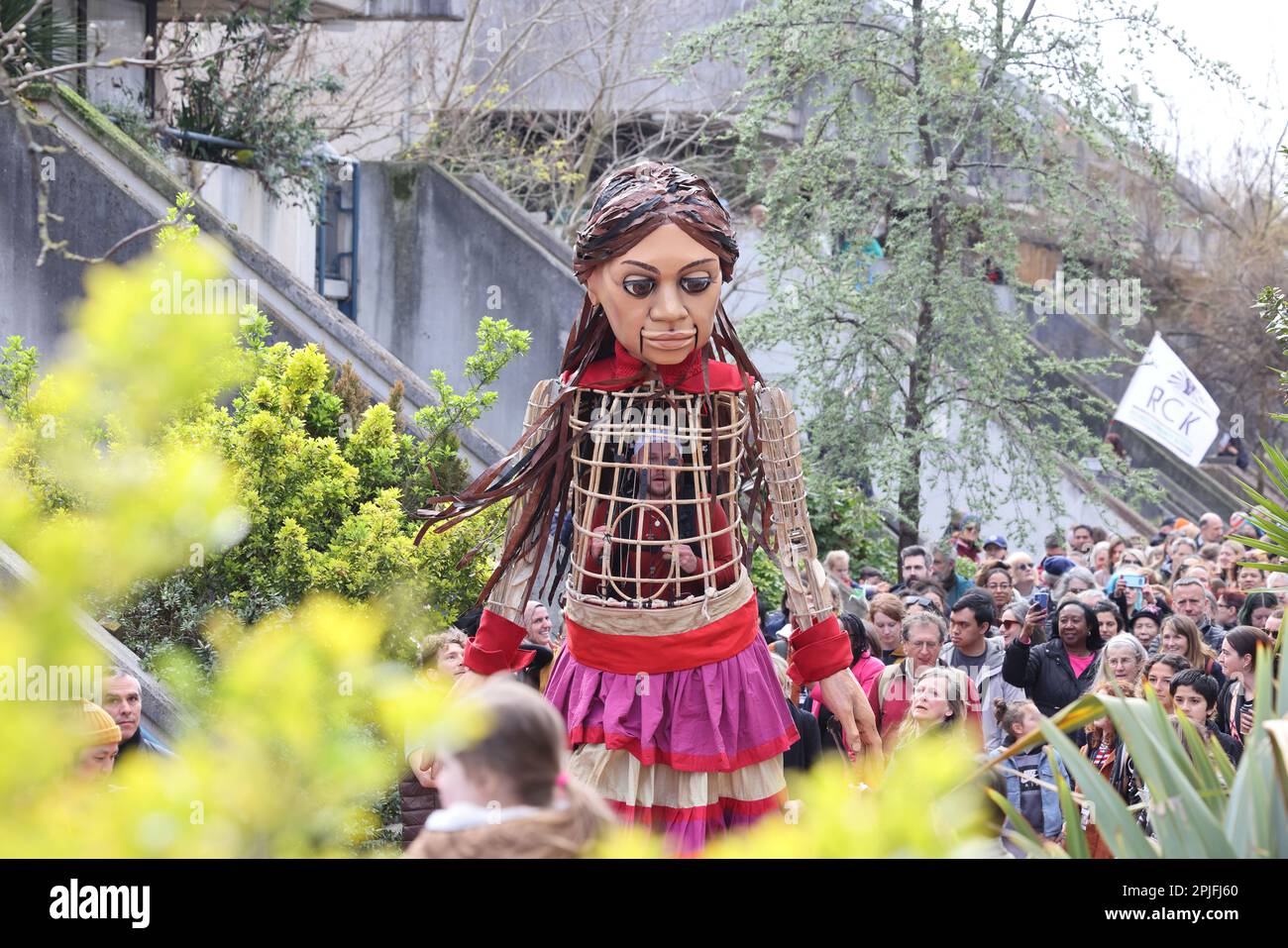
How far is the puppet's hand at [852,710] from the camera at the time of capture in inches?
170

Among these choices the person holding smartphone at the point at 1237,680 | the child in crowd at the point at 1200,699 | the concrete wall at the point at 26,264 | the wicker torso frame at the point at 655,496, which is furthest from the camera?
the concrete wall at the point at 26,264

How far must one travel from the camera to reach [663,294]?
433cm

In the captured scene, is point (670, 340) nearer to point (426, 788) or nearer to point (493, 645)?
point (493, 645)

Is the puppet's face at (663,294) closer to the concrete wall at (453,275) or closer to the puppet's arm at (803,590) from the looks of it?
the puppet's arm at (803,590)

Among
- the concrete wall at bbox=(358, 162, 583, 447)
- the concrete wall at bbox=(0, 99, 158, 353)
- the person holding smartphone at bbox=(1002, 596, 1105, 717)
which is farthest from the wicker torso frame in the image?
the concrete wall at bbox=(358, 162, 583, 447)

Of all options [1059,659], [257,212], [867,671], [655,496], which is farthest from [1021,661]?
[257,212]

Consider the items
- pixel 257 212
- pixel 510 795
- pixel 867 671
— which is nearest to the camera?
Result: pixel 510 795

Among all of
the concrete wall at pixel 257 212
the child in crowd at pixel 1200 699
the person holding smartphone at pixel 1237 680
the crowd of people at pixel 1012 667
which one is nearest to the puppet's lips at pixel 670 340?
the crowd of people at pixel 1012 667

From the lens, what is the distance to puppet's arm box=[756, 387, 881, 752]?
432 cm

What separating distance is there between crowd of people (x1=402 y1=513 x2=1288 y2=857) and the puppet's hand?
157 millimetres

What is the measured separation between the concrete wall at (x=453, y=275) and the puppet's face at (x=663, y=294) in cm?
934

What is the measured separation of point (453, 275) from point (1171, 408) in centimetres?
685

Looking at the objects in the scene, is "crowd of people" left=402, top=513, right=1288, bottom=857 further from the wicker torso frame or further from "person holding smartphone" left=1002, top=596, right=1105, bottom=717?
the wicker torso frame
